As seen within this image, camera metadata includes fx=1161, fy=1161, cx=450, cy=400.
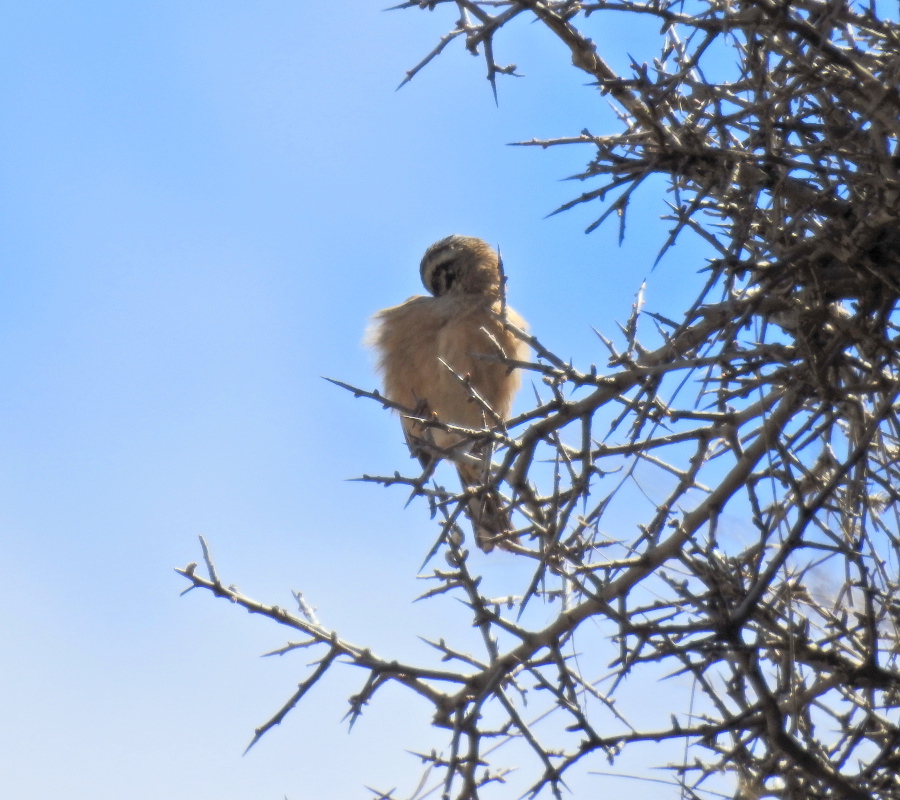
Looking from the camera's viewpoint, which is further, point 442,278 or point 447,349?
point 442,278

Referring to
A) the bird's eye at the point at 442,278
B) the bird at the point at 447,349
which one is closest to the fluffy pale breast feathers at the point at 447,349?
the bird at the point at 447,349

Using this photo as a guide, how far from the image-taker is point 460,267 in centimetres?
656

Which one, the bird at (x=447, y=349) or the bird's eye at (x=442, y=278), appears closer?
the bird at (x=447, y=349)

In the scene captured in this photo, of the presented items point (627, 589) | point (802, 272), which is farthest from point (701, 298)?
point (627, 589)

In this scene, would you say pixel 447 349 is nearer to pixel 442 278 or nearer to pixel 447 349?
pixel 447 349

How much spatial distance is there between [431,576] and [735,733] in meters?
0.76

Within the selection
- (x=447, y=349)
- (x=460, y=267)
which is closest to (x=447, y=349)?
(x=447, y=349)

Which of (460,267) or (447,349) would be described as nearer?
(447,349)

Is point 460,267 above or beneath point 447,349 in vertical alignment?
above

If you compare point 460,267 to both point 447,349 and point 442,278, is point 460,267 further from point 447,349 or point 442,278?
point 447,349

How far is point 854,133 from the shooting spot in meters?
2.16

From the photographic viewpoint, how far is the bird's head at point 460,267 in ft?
21.2

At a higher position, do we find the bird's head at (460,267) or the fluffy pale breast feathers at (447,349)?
the bird's head at (460,267)

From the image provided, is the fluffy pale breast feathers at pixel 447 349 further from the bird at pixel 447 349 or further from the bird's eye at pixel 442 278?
the bird's eye at pixel 442 278
